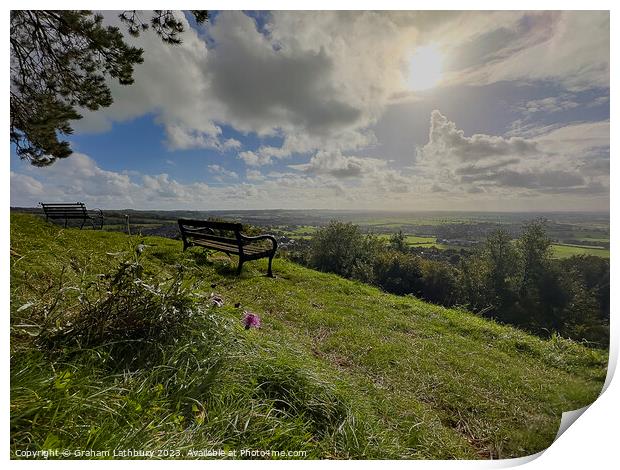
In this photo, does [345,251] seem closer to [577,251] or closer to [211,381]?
[577,251]

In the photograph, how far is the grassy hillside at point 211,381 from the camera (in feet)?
6.13

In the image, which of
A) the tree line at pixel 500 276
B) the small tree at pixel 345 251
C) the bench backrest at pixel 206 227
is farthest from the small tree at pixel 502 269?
the bench backrest at pixel 206 227

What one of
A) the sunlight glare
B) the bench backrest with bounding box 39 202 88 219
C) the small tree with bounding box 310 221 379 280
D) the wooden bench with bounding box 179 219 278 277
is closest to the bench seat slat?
the wooden bench with bounding box 179 219 278 277

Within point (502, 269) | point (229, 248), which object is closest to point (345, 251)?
point (502, 269)

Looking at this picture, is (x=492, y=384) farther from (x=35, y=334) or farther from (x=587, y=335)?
(x=35, y=334)

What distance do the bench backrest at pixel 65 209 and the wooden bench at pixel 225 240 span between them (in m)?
1.79

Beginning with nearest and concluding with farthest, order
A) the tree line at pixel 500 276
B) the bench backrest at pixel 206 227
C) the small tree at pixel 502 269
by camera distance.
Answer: the tree line at pixel 500 276 < the bench backrest at pixel 206 227 < the small tree at pixel 502 269

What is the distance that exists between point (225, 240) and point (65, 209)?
2.56 metres

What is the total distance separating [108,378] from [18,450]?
619mm

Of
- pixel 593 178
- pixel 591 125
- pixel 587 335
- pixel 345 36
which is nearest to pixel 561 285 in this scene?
pixel 587 335

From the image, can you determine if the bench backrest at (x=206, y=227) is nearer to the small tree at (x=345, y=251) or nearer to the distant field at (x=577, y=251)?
the distant field at (x=577, y=251)

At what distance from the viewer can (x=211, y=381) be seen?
7.01ft

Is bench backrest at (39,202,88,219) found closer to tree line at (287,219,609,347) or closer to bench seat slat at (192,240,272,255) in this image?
bench seat slat at (192,240,272,255)

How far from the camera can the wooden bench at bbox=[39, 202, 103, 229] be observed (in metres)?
3.61
